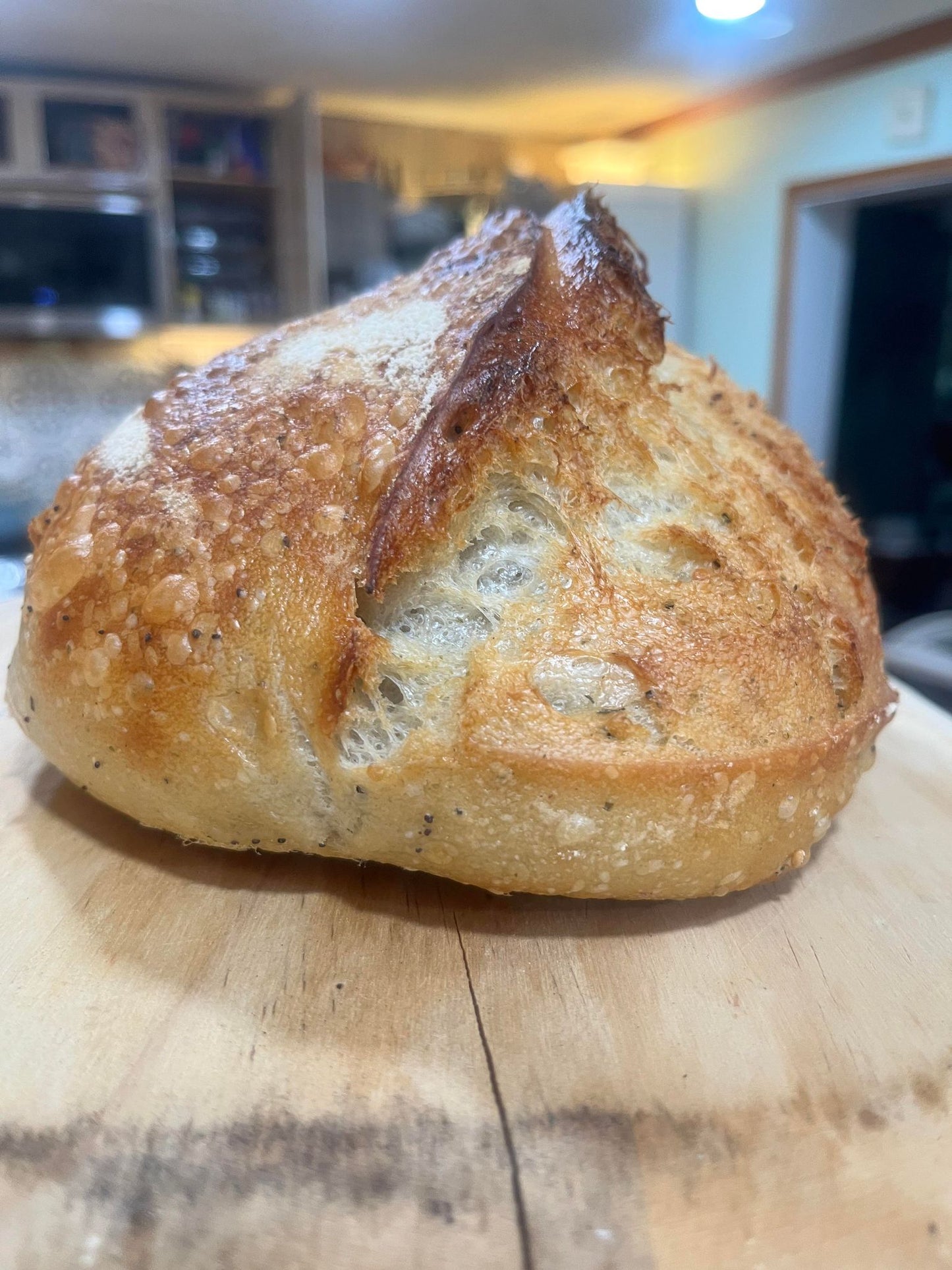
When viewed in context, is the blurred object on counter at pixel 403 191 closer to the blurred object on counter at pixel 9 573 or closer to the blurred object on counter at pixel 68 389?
the blurred object on counter at pixel 68 389

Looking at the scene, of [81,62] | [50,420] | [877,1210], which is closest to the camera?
[877,1210]

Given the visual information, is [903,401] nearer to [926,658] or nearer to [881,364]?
[881,364]

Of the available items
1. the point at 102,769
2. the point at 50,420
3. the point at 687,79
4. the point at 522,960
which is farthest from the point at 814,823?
the point at 50,420

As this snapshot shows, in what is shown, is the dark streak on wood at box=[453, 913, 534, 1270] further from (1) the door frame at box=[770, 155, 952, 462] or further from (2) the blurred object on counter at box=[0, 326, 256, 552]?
(2) the blurred object on counter at box=[0, 326, 256, 552]

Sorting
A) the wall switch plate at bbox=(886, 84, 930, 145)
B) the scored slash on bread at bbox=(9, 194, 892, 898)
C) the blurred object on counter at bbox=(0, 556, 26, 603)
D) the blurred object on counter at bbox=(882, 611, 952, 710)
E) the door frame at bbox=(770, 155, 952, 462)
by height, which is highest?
the wall switch plate at bbox=(886, 84, 930, 145)

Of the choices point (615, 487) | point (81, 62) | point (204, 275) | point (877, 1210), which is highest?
point (81, 62)

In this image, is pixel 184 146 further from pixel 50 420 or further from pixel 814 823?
pixel 814 823

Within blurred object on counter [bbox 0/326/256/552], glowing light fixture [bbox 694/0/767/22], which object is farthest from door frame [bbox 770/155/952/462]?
blurred object on counter [bbox 0/326/256/552]
